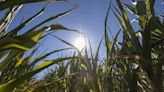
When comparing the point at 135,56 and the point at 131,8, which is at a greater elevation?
the point at 131,8

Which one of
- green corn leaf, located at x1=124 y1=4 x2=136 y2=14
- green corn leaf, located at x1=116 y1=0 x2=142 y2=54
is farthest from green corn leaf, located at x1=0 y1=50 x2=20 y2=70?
green corn leaf, located at x1=124 y1=4 x2=136 y2=14

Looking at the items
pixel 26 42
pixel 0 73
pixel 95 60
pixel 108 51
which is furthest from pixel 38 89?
pixel 95 60

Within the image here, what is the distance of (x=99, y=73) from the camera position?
2.78 m

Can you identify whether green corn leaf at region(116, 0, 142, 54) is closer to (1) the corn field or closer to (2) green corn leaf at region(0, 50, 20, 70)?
(1) the corn field

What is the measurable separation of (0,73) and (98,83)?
3.66ft

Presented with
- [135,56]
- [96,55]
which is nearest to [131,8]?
[96,55]

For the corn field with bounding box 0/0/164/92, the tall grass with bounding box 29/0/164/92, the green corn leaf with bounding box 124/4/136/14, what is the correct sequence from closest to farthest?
the corn field with bounding box 0/0/164/92 → the tall grass with bounding box 29/0/164/92 → the green corn leaf with bounding box 124/4/136/14

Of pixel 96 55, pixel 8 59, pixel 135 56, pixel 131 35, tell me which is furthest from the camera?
pixel 96 55

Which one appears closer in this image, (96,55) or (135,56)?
(135,56)

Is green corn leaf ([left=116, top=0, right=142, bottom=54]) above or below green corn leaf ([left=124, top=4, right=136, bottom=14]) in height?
below

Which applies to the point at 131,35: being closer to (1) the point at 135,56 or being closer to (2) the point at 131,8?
(1) the point at 135,56

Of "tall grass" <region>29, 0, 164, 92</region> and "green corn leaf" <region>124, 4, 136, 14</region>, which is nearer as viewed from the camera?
"tall grass" <region>29, 0, 164, 92</region>

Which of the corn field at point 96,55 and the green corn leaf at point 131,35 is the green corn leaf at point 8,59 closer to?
the corn field at point 96,55

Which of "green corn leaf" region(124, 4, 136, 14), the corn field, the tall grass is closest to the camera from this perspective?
the corn field
